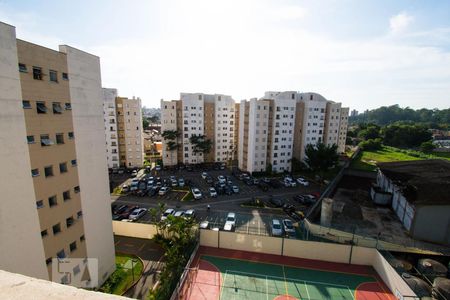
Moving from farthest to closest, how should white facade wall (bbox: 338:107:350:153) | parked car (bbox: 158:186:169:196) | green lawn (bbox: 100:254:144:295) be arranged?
1. white facade wall (bbox: 338:107:350:153)
2. parked car (bbox: 158:186:169:196)
3. green lawn (bbox: 100:254:144:295)

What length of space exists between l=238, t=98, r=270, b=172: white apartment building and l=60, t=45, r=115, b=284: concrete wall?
123 ft

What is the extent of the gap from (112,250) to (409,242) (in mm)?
30390

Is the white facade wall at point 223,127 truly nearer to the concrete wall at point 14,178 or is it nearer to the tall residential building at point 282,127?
the tall residential building at point 282,127

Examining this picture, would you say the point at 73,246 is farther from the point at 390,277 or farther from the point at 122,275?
the point at 390,277

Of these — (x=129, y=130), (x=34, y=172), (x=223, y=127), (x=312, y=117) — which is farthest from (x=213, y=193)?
(x=312, y=117)

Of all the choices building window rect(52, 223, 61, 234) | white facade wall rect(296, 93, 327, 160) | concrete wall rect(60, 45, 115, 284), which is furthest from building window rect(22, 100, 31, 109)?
white facade wall rect(296, 93, 327, 160)

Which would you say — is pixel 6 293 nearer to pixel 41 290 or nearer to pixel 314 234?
pixel 41 290

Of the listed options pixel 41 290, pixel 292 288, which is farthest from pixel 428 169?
pixel 41 290

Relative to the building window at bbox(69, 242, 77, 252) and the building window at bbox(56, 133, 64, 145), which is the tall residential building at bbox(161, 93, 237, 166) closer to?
the building window at bbox(69, 242, 77, 252)

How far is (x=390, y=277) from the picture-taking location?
20.2 m

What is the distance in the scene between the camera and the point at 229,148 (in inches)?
2589

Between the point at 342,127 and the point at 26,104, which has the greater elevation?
the point at 26,104

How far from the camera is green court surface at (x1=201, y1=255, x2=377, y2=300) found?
63.2 ft

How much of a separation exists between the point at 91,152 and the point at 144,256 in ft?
40.8
